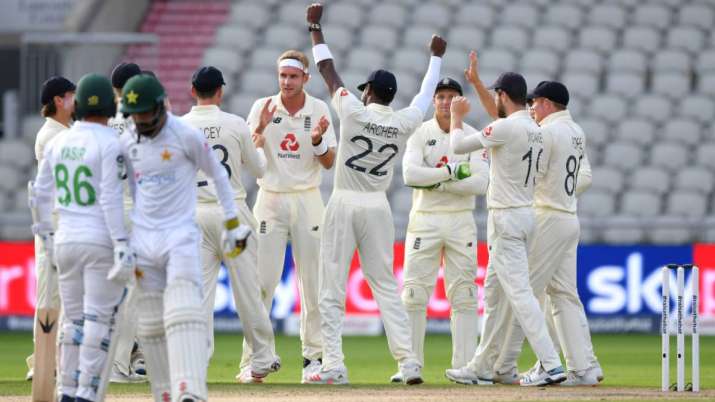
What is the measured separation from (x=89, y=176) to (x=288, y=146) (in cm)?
326

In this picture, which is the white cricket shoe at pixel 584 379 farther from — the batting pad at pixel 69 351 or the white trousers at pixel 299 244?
the batting pad at pixel 69 351

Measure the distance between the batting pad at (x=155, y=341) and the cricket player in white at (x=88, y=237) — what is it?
166 millimetres

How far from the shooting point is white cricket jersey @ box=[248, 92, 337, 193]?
11.2 meters

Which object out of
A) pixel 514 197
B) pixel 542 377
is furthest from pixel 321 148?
pixel 542 377

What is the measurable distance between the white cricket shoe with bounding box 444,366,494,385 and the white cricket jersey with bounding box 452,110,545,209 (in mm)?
1280

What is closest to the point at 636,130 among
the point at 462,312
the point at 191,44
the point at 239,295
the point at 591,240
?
the point at 591,240

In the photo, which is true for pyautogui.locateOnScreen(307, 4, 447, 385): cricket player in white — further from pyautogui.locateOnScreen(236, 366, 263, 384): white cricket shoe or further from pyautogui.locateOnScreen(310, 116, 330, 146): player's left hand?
pyautogui.locateOnScreen(236, 366, 263, 384): white cricket shoe

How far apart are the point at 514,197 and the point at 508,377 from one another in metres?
1.44

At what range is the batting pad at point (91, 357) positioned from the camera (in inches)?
318

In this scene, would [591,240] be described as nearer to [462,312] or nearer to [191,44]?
[462,312]

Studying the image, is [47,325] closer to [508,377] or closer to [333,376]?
[333,376]

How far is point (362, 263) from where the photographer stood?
10906 millimetres

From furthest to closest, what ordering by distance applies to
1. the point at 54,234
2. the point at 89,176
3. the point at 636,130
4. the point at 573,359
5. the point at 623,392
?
the point at 636,130 → the point at 573,359 → the point at 623,392 → the point at 54,234 → the point at 89,176

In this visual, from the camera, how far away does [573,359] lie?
10.9 meters
